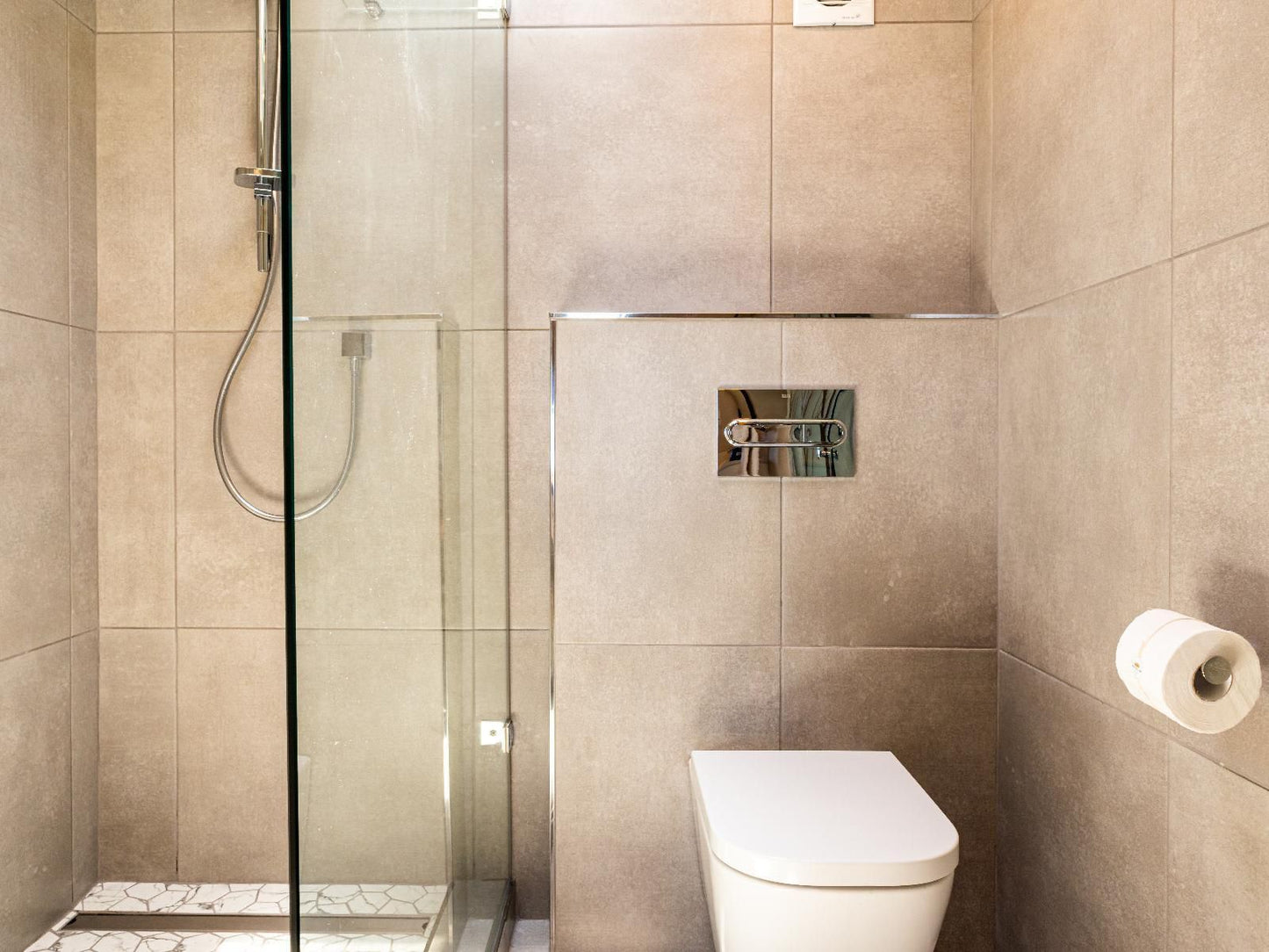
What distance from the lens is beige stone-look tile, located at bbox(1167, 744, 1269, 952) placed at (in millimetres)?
794

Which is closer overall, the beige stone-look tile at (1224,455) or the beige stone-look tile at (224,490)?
the beige stone-look tile at (1224,455)

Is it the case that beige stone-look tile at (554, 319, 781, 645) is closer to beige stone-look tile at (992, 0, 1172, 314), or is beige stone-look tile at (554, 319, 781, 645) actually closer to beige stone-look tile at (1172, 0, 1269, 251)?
beige stone-look tile at (992, 0, 1172, 314)

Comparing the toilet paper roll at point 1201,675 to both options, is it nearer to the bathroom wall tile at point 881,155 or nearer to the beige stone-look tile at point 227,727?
the bathroom wall tile at point 881,155

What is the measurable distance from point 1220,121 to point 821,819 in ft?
3.16

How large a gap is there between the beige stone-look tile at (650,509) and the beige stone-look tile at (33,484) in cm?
101

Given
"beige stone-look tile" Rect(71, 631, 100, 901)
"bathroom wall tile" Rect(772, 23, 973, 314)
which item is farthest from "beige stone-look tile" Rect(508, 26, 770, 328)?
"beige stone-look tile" Rect(71, 631, 100, 901)

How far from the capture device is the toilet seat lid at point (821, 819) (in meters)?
0.90

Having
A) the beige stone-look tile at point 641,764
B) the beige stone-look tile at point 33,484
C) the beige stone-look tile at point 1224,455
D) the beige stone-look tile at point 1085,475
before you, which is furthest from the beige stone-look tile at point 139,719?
the beige stone-look tile at point 1224,455

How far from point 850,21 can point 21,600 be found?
1960 mm

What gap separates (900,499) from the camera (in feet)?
4.58

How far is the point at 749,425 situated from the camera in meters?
1.38

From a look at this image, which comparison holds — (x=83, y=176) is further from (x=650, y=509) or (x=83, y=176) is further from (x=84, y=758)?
(x=650, y=509)

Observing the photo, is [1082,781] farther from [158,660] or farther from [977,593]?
[158,660]

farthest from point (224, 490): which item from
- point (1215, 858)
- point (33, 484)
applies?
point (1215, 858)
